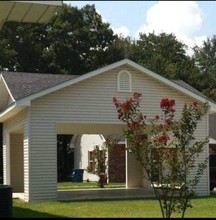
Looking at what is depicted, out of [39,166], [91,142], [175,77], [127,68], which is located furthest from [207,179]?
[175,77]

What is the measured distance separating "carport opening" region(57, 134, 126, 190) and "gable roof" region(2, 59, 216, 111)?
1359 centimetres

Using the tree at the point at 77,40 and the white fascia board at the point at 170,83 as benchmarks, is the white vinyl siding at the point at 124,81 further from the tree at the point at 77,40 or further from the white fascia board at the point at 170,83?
the tree at the point at 77,40

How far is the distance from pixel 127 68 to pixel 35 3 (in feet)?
48.5

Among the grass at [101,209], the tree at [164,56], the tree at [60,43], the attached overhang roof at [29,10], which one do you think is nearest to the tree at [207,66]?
the tree at [164,56]

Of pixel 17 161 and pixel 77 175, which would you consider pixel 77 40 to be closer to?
pixel 77 175

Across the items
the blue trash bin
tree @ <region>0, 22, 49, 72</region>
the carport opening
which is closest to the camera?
the carport opening

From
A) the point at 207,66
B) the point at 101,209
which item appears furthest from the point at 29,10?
the point at 207,66

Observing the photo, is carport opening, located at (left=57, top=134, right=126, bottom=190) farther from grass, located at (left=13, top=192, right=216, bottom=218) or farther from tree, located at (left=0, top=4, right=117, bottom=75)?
grass, located at (left=13, top=192, right=216, bottom=218)

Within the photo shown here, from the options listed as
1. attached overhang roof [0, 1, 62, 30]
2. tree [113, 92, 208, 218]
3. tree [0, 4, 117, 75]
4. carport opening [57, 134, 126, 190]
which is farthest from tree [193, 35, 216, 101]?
attached overhang roof [0, 1, 62, 30]

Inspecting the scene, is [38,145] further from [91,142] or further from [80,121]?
[91,142]

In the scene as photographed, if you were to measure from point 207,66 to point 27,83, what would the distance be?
5396 centimetres

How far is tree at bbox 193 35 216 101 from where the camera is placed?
54.6 m

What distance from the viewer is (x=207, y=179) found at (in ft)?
73.8

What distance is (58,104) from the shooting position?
796 inches
